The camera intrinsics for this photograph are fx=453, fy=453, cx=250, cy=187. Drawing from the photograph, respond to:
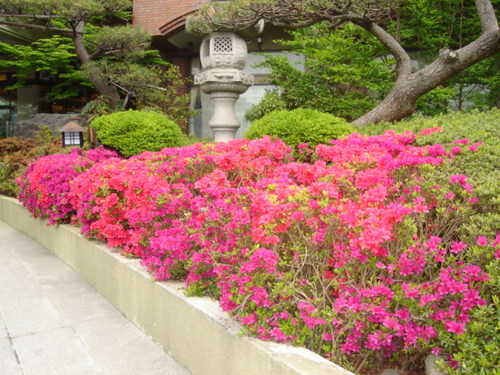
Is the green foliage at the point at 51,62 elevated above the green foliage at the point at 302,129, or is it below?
above

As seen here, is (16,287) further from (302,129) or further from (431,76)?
(431,76)

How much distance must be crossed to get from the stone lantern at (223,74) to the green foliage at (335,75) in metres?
2.73

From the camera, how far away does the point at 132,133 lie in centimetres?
745

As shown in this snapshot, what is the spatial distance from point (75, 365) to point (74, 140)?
5.94 metres

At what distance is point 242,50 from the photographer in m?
7.54

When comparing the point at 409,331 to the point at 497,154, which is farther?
the point at 497,154

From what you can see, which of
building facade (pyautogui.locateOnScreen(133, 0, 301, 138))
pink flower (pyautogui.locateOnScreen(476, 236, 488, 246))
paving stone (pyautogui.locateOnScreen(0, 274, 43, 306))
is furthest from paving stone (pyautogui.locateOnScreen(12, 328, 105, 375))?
building facade (pyautogui.locateOnScreen(133, 0, 301, 138))

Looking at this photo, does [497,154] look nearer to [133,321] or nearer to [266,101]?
[133,321]

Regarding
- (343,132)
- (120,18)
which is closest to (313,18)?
(343,132)

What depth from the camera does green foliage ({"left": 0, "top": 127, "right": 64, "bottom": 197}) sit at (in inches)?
340

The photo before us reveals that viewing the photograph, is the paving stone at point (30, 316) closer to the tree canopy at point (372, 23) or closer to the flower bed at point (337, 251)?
the flower bed at point (337, 251)

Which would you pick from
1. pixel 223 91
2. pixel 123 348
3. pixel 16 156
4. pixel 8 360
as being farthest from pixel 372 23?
pixel 16 156

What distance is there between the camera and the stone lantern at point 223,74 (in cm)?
741

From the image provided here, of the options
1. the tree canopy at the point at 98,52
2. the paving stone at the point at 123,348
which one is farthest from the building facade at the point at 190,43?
the paving stone at the point at 123,348
